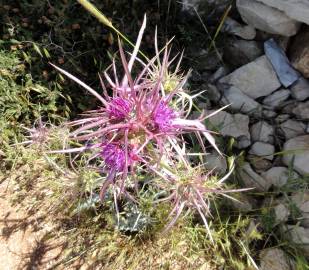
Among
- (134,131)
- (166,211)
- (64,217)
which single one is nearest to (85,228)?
(64,217)

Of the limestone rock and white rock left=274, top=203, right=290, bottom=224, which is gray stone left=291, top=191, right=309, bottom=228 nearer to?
white rock left=274, top=203, right=290, bottom=224

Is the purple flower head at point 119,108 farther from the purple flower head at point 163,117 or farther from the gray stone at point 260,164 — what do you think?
the gray stone at point 260,164

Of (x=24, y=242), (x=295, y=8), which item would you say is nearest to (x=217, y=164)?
(x=295, y=8)

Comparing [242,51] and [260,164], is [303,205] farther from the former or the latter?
[242,51]

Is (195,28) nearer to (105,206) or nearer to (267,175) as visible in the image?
(267,175)

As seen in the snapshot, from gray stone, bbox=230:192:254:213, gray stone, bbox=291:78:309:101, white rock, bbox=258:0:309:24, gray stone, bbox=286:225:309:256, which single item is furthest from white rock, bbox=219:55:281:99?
gray stone, bbox=286:225:309:256

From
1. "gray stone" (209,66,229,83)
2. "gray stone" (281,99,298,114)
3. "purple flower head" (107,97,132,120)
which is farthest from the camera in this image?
"gray stone" (209,66,229,83)

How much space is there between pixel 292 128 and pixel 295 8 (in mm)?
770

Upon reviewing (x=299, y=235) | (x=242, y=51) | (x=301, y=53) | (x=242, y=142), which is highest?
(x=301, y=53)

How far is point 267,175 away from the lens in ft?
9.50

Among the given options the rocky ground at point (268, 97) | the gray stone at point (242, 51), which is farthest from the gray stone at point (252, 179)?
the gray stone at point (242, 51)

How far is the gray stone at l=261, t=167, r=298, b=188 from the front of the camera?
9.39ft

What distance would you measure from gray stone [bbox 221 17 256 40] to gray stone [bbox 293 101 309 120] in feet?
1.87

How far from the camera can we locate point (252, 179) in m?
2.88
